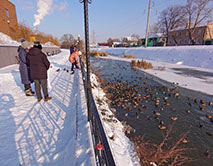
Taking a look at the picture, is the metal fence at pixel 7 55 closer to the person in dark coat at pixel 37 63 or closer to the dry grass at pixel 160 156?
the person in dark coat at pixel 37 63

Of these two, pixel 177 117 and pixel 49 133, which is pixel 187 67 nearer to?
pixel 177 117

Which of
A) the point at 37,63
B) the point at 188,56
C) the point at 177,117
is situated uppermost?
the point at 188,56

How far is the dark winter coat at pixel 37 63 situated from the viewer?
11.6ft

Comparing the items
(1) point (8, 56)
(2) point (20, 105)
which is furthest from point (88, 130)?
(1) point (8, 56)

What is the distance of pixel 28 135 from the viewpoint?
2604mm

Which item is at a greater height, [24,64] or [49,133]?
[24,64]

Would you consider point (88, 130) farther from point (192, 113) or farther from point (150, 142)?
point (192, 113)

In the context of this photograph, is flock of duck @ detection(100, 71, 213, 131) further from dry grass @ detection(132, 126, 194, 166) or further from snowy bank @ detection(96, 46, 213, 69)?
snowy bank @ detection(96, 46, 213, 69)

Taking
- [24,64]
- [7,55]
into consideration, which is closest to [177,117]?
[24,64]

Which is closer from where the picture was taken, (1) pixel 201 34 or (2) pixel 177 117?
(2) pixel 177 117

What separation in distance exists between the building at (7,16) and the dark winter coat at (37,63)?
29007 millimetres

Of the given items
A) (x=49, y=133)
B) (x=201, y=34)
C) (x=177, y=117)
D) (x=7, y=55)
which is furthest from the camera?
(x=201, y=34)

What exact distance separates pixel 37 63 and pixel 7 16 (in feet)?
112

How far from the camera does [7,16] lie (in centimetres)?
2591
